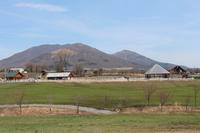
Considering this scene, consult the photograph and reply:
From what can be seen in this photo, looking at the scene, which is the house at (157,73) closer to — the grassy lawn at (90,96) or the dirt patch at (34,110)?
the grassy lawn at (90,96)

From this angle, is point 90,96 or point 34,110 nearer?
point 34,110

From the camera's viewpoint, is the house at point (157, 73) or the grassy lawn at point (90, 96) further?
the house at point (157, 73)

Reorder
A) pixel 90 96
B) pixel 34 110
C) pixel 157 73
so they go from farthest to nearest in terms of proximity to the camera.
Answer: pixel 157 73
pixel 90 96
pixel 34 110

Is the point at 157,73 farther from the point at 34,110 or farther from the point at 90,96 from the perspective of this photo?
the point at 34,110

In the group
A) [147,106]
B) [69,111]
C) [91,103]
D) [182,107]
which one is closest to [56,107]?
[69,111]

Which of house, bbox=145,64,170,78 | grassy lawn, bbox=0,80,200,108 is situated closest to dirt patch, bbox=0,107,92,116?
grassy lawn, bbox=0,80,200,108

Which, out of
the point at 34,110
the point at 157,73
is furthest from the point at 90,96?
the point at 157,73

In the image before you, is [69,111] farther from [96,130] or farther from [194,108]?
[96,130]

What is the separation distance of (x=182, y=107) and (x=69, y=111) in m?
13.4

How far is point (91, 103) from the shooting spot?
6081cm

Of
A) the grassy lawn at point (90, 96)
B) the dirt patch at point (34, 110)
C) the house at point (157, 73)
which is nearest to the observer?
the dirt patch at point (34, 110)

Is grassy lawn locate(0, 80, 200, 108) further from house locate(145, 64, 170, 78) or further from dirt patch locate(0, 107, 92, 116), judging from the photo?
house locate(145, 64, 170, 78)

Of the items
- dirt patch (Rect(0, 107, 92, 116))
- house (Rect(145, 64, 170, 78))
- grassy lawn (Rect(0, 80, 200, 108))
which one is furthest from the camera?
house (Rect(145, 64, 170, 78))

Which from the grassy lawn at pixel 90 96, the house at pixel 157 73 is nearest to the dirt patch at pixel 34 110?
the grassy lawn at pixel 90 96
